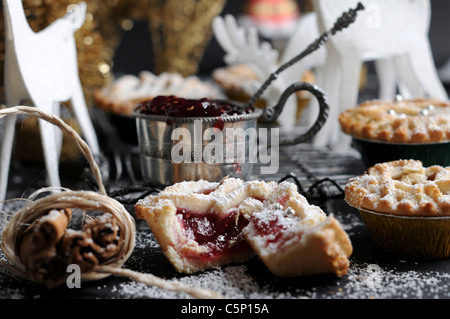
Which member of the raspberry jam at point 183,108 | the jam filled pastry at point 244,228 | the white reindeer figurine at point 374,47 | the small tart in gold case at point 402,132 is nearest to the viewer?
the jam filled pastry at point 244,228

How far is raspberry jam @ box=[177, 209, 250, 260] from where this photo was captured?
3.02 feet

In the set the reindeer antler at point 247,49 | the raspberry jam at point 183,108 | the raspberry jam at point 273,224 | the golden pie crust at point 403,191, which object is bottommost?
the raspberry jam at point 273,224

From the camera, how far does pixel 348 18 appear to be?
3.99ft

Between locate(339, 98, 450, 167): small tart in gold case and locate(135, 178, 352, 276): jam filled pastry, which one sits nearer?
locate(135, 178, 352, 276): jam filled pastry

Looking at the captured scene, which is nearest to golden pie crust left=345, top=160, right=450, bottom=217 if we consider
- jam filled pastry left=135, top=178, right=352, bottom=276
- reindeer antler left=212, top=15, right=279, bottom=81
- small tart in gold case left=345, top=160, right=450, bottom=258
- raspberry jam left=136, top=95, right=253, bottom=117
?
small tart in gold case left=345, top=160, right=450, bottom=258

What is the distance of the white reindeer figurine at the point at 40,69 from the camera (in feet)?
3.79

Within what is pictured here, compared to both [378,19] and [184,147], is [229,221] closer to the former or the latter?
[184,147]

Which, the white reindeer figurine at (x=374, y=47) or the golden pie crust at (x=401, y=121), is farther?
the white reindeer figurine at (x=374, y=47)

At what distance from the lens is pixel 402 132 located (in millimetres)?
1218

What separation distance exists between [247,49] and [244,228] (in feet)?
3.45

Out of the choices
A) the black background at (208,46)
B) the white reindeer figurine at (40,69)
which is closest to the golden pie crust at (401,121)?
the white reindeer figurine at (40,69)

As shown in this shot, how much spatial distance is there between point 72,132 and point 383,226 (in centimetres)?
56

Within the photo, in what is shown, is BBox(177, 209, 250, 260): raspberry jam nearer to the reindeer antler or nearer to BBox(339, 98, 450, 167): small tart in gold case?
BBox(339, 98, 450, 167): small tart in gold case

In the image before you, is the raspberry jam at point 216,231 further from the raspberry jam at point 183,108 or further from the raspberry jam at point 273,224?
the raspberry jam at point 183,108
